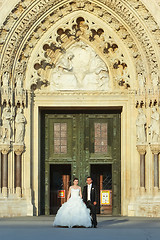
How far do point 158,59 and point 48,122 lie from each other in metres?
4.25

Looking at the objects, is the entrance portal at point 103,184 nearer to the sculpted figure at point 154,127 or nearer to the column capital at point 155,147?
the column capital at point 155,147

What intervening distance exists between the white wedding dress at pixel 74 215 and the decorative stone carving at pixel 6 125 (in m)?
4.37

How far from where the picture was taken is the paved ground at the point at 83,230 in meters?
16.3

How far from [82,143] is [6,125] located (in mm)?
2786

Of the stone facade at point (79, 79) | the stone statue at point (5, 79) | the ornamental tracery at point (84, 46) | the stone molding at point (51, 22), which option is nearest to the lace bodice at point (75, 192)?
the stone facade at point (79, 79)

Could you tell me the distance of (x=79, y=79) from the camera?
78.8 ft

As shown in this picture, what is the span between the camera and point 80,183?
79.5 feet

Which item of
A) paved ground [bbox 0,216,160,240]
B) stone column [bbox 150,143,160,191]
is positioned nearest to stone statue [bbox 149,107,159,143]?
stone column [bbox 150,143,160,191]

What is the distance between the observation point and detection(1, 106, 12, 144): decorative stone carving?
22891 mm

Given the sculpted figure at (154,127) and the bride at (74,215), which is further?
the sculpted figure at (154,127)

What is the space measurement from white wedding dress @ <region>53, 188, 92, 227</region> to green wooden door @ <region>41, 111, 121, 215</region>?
16.2ft

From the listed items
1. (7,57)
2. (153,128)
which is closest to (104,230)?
(153,128)

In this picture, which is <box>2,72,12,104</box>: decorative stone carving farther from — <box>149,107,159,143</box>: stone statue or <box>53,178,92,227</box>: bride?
<box>53,178,92,227</box>: bride

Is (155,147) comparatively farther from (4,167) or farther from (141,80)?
(4,167)
